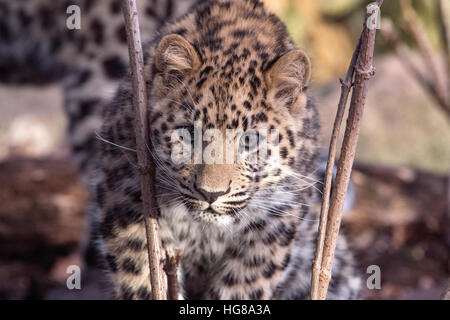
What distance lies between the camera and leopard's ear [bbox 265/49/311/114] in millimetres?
3428

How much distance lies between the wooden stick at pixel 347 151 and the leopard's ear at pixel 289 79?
2.31 ft

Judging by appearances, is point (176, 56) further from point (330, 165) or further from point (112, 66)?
point (112, 66)

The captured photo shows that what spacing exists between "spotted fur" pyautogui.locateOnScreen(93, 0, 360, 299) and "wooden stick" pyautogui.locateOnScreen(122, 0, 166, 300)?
332 mm

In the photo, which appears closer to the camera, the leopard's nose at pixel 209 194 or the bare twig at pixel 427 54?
the leopard's nose at pixel 209 194

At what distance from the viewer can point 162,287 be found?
3.03 meters

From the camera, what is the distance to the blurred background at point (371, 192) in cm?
642

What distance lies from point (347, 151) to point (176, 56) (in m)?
1.12

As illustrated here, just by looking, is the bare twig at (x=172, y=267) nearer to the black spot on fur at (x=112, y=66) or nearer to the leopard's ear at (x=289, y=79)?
the leopard's ear at (x=289, y=79)

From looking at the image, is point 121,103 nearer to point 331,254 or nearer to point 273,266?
point 273,266

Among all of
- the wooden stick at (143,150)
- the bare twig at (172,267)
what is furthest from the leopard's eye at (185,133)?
the bare twig at (172,267)

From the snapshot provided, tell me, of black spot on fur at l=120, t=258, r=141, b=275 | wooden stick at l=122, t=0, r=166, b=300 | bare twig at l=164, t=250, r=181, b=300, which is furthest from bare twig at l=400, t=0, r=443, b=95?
bare twig at l=164, t=250, r=181, b=300

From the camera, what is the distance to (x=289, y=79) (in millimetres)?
3502

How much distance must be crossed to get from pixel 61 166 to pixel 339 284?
472cm
